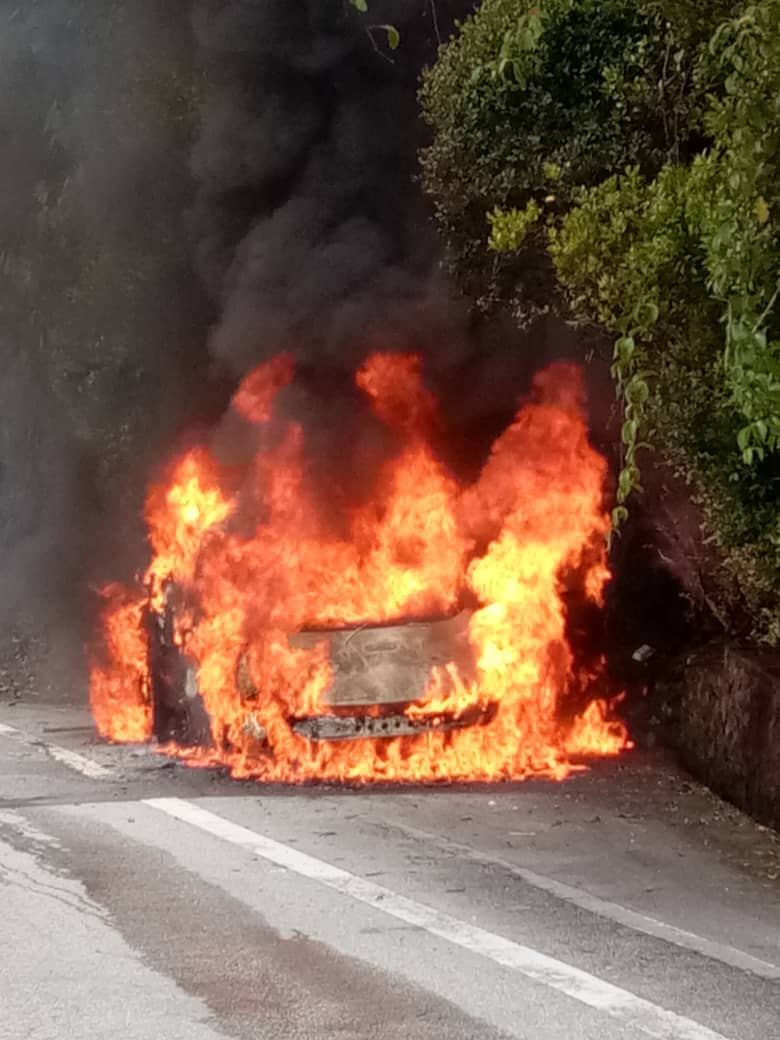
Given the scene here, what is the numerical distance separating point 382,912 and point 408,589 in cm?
526

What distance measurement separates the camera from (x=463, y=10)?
13.1 metres

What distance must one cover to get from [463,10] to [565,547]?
4892mm

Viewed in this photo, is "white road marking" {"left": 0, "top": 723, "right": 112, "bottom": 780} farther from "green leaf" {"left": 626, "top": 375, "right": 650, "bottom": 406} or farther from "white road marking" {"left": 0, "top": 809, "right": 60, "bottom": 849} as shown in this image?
"green leaf" {"left": 626, "top": 375, "right": 650, "bottom": 406}

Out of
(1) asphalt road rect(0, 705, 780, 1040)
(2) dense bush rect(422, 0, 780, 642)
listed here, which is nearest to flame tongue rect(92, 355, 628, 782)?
(1) asphalt road rect(0, 705, 780, 1040)

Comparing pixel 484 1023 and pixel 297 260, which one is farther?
pixel 297 260

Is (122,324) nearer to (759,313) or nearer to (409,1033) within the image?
(759,313)

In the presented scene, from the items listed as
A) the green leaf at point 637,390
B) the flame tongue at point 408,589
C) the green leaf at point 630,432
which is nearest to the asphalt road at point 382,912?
the flame tongue at point 408,589

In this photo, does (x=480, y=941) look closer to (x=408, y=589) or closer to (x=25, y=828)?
(x=25, y=828)

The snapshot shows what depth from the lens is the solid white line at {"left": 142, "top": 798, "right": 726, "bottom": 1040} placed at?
5.24 meters

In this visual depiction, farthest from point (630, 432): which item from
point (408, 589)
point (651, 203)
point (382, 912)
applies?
point (408, 589)

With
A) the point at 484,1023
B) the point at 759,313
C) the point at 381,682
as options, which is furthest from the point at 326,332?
the point at 484,1023

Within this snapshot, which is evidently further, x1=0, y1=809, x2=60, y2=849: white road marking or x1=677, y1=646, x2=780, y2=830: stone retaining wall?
x1=677, y1=646, x2=780, y2=830: stone retaining wall

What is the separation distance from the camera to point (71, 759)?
36.9 ft

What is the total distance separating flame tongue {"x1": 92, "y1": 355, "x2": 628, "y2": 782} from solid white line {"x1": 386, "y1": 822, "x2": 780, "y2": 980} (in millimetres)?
2522
